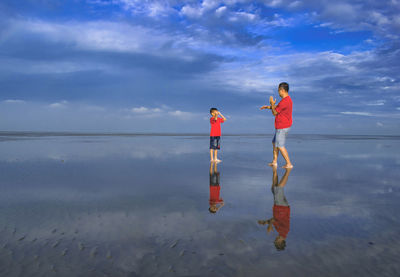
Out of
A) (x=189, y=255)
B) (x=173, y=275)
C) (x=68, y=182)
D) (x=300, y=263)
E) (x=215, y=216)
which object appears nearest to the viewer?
(x=173, y=275)

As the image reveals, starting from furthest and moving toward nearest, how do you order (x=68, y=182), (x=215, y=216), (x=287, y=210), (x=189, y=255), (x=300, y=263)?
1. (x=68, y=182)
2. (x=287, y=210)
3. (x=215, y=216)
4. (x=189, y=255)
5. (x=300, y=263)

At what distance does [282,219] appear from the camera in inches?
149

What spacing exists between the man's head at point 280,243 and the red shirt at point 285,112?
6.32 m

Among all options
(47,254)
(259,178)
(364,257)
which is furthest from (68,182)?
(364,257)

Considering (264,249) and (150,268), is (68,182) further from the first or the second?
(264,249)

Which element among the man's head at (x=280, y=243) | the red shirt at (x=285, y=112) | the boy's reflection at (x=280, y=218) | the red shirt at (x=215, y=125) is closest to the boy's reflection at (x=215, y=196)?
the boy's reflection at (x=280, y=218)

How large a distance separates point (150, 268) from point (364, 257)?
80.4 inches

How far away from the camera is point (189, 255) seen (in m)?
2.72

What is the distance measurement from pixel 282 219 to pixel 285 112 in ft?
18.8

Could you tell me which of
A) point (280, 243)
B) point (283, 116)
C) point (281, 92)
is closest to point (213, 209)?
point (280, 243)

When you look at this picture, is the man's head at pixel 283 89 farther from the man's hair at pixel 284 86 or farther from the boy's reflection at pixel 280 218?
the boy's reflection at pixel 280 218

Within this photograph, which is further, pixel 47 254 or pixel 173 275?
pixel 47 254

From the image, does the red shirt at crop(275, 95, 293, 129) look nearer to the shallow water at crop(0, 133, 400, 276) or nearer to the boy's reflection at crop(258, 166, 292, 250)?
the shallow water at crop(0, 133, 400, 276)

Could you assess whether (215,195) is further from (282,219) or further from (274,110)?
(274,110)
